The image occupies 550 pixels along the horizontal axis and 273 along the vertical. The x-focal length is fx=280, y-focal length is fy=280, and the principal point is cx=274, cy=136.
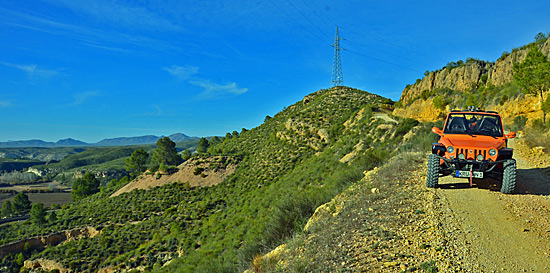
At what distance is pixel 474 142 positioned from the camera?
8375 mm

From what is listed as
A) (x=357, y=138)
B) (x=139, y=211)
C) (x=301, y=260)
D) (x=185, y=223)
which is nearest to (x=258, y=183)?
(x=185, y=223)

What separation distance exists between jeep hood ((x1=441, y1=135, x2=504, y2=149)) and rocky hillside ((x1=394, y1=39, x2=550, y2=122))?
16624mm

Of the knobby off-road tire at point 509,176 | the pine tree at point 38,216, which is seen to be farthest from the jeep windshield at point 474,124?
the pine tree at point 38,216

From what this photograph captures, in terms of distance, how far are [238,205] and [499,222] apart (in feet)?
90.0

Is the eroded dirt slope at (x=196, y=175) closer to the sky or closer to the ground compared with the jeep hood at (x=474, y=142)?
closer to the ground

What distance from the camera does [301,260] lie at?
591cm

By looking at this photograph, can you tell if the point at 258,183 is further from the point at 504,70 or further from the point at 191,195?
the point at 504,70

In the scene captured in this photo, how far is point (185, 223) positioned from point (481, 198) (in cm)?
2975

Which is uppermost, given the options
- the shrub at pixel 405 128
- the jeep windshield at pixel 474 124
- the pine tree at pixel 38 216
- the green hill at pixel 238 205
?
the shrub at pixel 405 128

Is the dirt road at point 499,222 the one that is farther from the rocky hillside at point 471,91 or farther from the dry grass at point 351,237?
the rocky hillside at point 471,91

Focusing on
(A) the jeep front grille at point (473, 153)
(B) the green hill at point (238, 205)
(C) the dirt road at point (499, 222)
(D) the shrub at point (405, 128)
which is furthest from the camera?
(D) the shrub at point (405, 128)

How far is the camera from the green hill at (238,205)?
13.9 meters

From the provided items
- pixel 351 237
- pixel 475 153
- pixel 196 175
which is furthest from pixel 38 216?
pixel 475 153

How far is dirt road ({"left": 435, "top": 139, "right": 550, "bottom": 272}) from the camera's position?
15.8 feet
